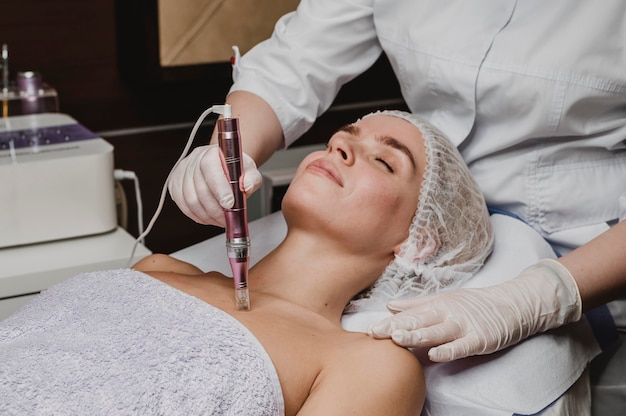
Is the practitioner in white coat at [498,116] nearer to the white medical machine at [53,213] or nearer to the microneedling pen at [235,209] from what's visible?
the microneedling pen at [235,209]

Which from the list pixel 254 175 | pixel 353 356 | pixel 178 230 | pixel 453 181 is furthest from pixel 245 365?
pixel 178 230

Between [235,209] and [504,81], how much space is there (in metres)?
0.65

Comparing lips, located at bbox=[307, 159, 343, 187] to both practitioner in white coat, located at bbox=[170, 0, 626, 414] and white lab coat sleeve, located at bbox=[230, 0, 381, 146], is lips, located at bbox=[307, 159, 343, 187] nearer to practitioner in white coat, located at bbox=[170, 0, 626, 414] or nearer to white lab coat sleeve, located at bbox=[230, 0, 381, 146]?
practitioner in white coat, located at bbox=[170, 0, 626, 414]

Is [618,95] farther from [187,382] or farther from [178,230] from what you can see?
[178,230]

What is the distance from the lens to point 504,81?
5.64 feet

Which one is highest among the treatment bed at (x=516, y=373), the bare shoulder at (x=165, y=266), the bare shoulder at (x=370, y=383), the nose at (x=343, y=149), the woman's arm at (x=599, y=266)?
→ the nose at (x=343, y=149)

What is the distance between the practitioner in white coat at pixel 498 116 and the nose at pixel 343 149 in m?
0.20

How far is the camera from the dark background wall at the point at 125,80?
242 centimetres

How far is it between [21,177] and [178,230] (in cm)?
94

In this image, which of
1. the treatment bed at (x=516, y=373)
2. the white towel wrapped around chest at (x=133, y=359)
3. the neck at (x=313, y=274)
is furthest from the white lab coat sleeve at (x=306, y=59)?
the white towel wrapped around chest at (x=133, y=359)

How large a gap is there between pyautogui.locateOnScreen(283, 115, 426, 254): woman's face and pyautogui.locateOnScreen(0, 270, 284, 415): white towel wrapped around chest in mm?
303

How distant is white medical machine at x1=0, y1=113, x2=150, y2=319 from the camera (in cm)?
188

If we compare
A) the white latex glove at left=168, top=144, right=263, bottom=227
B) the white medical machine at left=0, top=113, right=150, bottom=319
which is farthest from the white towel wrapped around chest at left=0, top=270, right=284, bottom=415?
the white medical machine at left=0, top=113, right=150, bottom=319

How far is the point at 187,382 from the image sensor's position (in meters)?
1.30
